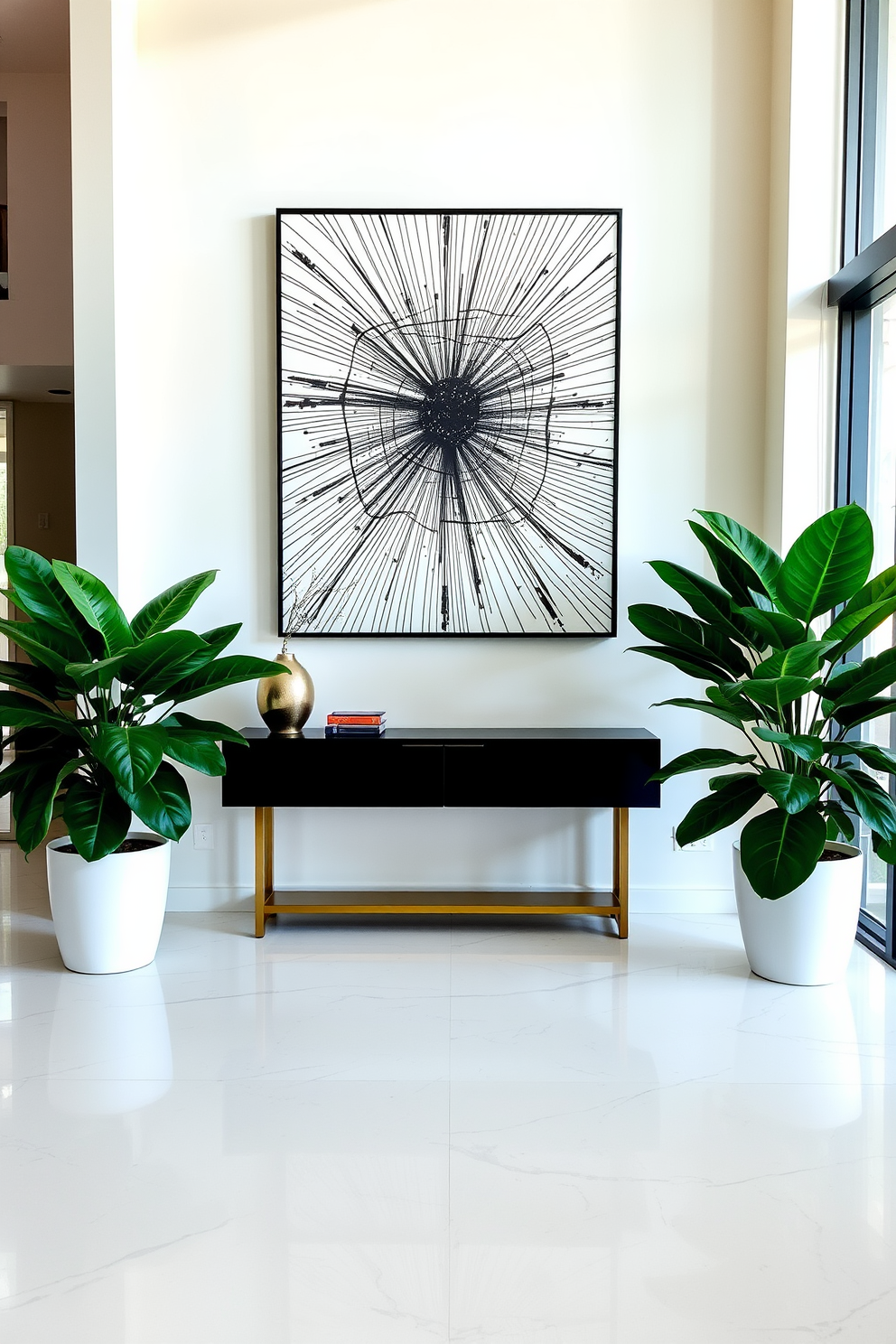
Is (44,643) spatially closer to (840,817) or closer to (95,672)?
(95,672)

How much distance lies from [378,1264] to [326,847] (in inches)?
86.5

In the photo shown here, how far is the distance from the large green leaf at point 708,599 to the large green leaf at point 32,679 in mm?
1897

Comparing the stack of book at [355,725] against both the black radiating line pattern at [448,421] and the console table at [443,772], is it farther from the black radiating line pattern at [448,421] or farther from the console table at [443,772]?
the black radiating line pattern at [448,421]

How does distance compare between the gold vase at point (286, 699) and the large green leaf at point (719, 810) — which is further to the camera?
the gold vase at point (286, 699)

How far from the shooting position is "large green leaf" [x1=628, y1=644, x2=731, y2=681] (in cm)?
318

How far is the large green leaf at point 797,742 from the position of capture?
2748 mm

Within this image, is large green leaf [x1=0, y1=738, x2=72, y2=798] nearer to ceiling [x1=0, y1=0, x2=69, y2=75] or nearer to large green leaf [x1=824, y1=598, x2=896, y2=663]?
large green leaf [x1=824, y1=598, x2=896, y2=663]

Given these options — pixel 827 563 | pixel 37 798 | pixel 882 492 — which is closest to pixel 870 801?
pixel 827 563

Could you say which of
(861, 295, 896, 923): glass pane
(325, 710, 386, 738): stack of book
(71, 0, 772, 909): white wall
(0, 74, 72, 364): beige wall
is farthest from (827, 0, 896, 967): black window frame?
(0, 74, 72, 364): beige wall

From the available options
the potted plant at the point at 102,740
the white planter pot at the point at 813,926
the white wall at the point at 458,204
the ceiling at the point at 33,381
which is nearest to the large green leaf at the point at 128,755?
the potted plant at the point at 102,740

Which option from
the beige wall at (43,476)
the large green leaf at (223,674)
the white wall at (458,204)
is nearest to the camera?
the large green leaf at (223,674)

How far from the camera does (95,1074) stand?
242 cm

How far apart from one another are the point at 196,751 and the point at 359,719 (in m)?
0.65

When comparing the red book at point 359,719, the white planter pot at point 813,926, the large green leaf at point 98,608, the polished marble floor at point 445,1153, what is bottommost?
the polished marble floor at point 445,1153
